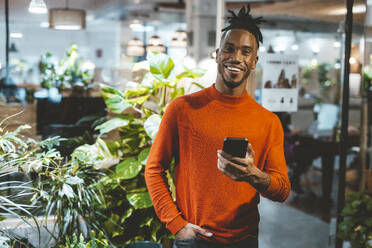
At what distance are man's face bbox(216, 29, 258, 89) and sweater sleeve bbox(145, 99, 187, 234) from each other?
0.27 metres

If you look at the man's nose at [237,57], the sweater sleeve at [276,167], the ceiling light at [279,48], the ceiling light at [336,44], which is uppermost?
the ceiling light at [336,44]

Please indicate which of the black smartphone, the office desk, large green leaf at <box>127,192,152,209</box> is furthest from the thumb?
the office desk

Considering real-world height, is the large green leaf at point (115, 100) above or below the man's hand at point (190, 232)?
above

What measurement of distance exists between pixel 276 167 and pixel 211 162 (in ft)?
0.97

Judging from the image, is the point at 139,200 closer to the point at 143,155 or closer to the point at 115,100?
the point at 143,155

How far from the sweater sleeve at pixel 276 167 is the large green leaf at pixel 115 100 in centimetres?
122

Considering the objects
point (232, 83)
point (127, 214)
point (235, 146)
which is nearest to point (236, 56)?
point (232, 83)

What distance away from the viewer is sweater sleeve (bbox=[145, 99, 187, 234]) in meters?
1.72

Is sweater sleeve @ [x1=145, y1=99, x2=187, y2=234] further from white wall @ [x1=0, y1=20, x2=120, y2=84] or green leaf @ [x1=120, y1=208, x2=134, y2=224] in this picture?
white wall @ [x1=0, y1=20, x2=120, y2=84]

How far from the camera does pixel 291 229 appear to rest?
4.23 meters

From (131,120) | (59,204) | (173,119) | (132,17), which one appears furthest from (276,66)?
(132,17)

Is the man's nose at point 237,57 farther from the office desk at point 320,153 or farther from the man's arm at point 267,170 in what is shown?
the office desk at point 320,153

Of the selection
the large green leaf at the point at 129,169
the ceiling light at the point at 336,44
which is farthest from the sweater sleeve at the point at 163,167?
the ceiling light at the point at 336,44

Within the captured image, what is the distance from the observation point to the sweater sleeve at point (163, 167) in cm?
172
